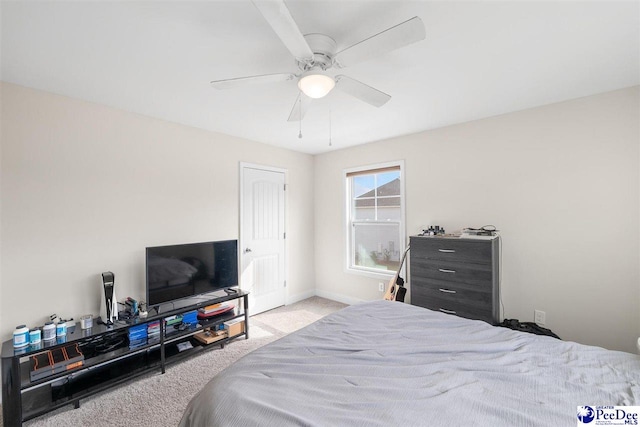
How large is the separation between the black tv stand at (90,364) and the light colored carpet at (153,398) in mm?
83

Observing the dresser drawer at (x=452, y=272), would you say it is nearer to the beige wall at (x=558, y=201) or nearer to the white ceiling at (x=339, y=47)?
the beige wall at (x=558, y=201)

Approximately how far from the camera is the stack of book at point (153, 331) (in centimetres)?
240

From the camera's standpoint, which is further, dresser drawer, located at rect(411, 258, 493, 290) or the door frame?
the door frame

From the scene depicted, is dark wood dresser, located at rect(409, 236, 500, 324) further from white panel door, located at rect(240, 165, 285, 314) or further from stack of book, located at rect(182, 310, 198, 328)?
stack of book, located at rect(182, 310, 198, 328)

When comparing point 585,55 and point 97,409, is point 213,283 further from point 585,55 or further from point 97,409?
point 585,55

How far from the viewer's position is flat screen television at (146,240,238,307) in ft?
8.36

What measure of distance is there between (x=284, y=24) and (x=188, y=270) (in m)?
2.52

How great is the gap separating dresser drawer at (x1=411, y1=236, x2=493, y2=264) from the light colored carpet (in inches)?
81.4

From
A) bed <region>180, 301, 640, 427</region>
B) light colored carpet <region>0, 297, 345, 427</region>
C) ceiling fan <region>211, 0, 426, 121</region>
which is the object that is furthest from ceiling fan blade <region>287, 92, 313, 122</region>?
light colored carpet <region>0, 297, 345, 427</region>

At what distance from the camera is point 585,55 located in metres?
1.78

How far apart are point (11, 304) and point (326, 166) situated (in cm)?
379

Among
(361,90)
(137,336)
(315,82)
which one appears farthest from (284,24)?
(137,336)

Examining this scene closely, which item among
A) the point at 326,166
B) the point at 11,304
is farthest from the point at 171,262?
the point at 326,166

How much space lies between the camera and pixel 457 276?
2670 millimetres
